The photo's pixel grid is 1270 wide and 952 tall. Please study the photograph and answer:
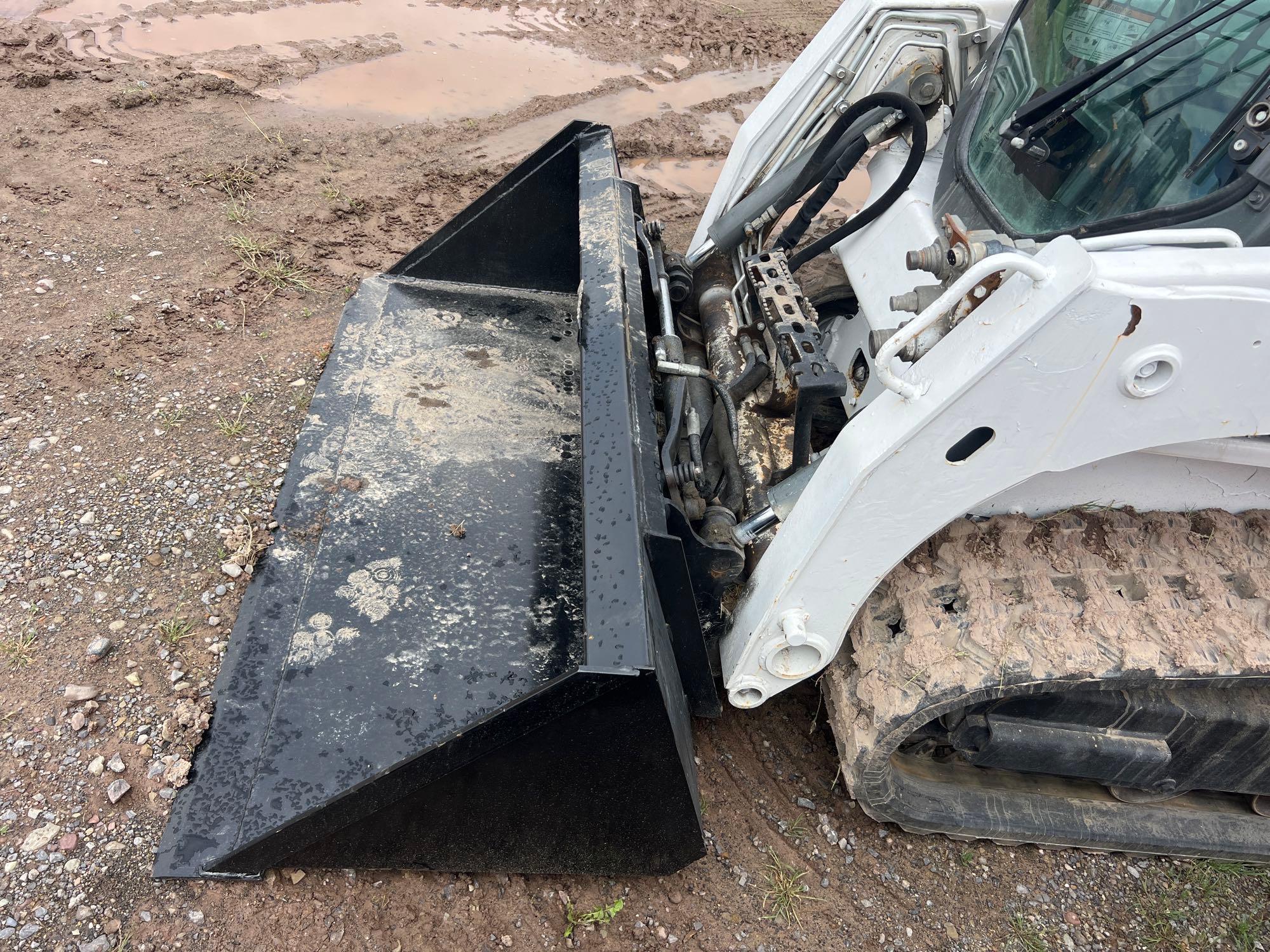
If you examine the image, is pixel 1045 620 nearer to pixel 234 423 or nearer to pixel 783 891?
pixel 783 891

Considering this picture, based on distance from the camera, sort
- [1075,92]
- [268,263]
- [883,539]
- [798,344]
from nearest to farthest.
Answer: [883,539] < [1075,92] < [798,344] < [268,263]

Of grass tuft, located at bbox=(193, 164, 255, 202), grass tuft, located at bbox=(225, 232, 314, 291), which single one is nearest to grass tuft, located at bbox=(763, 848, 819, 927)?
grass tuft, located at bbox=(225, 232, 314, 291)

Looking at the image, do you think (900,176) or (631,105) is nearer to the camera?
(900,176)

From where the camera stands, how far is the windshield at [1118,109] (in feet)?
5.31

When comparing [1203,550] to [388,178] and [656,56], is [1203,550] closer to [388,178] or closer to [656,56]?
[388,178]

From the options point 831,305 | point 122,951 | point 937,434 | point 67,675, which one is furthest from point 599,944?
point 831,305

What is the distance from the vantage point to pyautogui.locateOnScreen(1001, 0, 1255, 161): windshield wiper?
1718 mm

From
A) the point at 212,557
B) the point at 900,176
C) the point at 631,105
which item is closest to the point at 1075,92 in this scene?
the point at 900,176

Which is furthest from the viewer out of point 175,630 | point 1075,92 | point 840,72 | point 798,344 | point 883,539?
point 840,72

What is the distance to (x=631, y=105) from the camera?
6.05 m

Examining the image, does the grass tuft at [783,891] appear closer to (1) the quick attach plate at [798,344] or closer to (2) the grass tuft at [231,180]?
(1) the quick attach plate at [798,344]

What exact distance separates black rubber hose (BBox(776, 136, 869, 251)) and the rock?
7.84ft

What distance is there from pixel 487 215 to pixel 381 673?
1738 mm

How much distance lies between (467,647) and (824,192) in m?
1.79
